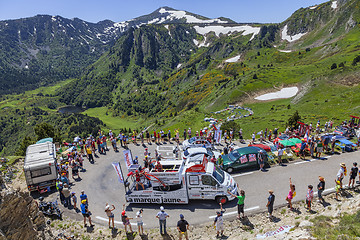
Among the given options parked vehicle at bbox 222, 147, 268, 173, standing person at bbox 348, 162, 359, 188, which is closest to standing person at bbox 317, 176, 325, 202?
standing person at bbox 348, 162, 359, 188

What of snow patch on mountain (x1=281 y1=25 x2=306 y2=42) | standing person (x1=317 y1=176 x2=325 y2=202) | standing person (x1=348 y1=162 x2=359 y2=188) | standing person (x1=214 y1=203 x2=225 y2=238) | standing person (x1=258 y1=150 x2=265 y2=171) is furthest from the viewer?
snow patch on mountain (x1=281 y1=25 x2=306 y2=42)

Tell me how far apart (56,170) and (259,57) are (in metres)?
123

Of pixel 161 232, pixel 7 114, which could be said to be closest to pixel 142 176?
pixel 161 232

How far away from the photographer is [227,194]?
17.5m

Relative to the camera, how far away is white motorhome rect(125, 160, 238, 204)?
17.5 meters

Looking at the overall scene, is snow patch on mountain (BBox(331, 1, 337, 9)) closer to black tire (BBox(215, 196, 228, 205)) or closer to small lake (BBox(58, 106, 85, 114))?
black tire (BBox(215, 196, 228, 205))

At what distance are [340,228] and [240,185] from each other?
33.1ft

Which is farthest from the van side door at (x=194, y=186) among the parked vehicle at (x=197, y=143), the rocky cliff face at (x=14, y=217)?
the parked vehicle at (x=197, y=143)

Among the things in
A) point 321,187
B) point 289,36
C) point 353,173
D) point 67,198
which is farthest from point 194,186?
point 289,36

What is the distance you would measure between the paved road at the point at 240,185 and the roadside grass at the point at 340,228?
5483 millimetres

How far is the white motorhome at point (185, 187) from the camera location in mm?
17547

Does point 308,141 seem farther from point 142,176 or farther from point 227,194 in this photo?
point 142,176

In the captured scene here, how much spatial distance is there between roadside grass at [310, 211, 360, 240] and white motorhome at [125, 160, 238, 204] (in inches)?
274

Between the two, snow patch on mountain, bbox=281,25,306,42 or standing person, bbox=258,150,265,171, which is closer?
standing person, bbox=258,150,265,171
